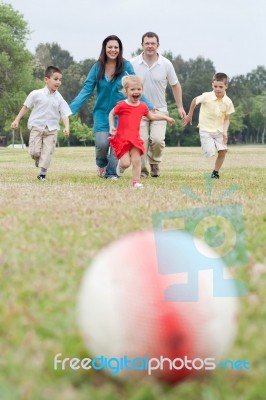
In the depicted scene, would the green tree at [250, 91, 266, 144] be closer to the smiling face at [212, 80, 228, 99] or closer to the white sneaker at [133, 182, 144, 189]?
the smiling face at [212, 80, 228, 99]

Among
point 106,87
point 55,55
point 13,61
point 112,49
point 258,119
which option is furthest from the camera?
point 55,55

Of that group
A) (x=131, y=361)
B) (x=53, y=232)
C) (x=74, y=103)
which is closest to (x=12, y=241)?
(x=53, y=232)

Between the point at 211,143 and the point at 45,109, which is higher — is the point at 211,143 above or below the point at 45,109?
below

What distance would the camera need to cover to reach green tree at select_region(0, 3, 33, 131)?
5584cm

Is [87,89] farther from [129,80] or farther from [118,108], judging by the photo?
[129,80]

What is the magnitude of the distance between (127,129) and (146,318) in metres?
8.63

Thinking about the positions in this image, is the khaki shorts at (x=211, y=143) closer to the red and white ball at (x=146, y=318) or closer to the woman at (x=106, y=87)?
the woman at (x=106, y=87)

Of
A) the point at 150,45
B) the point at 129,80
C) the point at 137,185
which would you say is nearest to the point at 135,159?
the point at 137,185

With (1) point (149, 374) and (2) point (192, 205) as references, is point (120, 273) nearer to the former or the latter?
(1) point (149, 374)

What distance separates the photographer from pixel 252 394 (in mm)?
2443

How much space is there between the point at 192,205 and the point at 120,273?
4778 mm

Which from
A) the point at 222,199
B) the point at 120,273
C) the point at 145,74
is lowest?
the point at 222,199

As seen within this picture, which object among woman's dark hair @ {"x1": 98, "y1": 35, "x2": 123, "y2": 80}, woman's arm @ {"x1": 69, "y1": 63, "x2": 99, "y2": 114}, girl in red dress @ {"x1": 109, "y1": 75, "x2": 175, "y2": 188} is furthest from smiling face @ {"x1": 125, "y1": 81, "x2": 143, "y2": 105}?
woman's arm @ {"x1": 69, "y1": 63, "x2": 99, "y2": 114}

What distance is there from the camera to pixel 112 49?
11773mm
